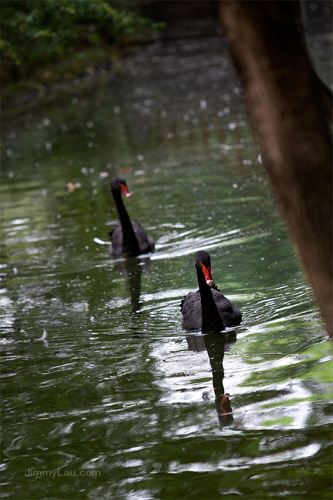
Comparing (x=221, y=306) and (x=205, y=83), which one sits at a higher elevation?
(x=205, y=83)

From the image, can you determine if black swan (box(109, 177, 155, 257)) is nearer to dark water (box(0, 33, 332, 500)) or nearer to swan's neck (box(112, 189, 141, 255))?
swan's neck (box(112, 189, 141, 255))

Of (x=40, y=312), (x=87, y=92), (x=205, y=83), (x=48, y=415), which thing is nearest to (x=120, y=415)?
(x=48, y=415)

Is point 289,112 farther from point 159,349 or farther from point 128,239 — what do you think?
point 128,239

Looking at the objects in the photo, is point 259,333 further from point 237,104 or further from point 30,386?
point 237,104

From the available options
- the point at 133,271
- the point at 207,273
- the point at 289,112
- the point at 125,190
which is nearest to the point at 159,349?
the point at 207,273

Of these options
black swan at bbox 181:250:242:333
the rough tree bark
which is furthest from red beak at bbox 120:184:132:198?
the rough tree bark

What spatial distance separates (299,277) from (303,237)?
468 centimetres

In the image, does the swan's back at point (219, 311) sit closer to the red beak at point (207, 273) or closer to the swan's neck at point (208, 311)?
the swan's neck at point (208, 311)

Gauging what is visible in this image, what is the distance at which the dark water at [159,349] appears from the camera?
452cm

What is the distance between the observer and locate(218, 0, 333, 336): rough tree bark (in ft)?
9.02

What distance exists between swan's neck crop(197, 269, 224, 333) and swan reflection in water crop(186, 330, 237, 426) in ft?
0.23

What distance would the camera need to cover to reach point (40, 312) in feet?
25.6

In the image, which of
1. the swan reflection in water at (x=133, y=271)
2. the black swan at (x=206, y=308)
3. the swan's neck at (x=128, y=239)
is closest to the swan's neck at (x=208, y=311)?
the black swan at (x=206, y=308)

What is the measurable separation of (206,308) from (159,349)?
1.59ft
